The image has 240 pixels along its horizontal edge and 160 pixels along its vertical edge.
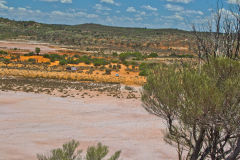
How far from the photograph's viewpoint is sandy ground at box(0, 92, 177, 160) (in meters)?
12.3

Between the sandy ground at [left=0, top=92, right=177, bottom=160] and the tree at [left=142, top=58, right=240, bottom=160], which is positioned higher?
the tree at [left=142, top=58, right=240, bottom=160]

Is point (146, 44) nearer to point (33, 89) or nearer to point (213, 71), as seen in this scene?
point (33, 89)

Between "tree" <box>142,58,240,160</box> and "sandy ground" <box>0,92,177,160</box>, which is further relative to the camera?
"sandy ground" <box>0,92,177,160</box>

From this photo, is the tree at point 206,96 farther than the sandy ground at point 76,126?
No

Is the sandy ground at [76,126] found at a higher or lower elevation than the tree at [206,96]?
lower

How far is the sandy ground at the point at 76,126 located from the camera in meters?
12.3

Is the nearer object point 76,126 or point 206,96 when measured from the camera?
point 206,96

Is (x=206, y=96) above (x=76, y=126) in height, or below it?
above

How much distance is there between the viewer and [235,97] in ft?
19.4

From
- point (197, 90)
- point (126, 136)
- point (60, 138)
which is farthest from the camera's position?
point (126, 136)

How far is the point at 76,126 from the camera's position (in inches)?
607

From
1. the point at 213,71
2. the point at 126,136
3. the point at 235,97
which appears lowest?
the point at 126,136

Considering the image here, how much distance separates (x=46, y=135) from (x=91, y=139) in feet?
6.60

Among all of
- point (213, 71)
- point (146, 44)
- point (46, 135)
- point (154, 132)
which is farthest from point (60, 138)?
point (146, 44)
